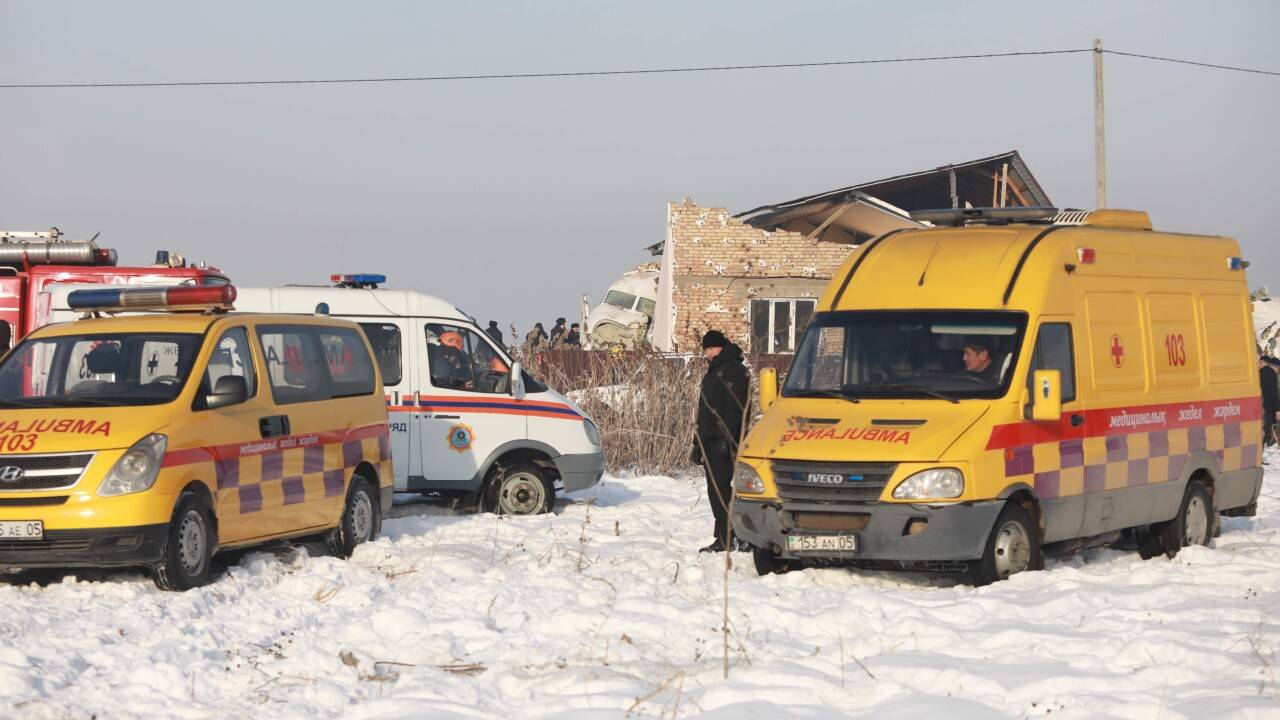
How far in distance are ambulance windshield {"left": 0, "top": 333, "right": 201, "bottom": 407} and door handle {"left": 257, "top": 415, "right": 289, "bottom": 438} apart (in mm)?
735

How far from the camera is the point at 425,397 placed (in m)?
15.5

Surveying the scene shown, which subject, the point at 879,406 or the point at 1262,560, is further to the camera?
the point at 1262,560

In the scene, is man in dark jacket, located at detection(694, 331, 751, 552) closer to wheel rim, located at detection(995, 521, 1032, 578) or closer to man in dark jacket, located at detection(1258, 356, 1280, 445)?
wheel rim, located at detection(995, 521, 1032, 578)

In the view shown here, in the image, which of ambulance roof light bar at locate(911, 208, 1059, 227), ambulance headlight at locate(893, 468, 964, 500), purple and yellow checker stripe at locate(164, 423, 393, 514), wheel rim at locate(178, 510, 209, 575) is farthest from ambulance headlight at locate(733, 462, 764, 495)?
wheel rim at locate(178, 510, 209, 575)

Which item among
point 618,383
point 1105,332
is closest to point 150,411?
point 1105,332

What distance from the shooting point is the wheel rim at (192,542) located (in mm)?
10461

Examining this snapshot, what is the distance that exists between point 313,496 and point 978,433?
4.87 meters

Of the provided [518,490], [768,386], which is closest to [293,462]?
[768,386]

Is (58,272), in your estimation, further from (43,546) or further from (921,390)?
(921,390)

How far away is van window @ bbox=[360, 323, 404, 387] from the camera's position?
1554cm

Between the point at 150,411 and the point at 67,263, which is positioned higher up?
the point at 67,263

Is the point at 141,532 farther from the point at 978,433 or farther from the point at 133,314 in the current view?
the point at 978,433

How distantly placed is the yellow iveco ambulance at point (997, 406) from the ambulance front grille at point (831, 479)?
0.01m

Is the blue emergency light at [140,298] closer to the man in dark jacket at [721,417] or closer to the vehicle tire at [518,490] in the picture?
the man in dark jacket at [721,417]
